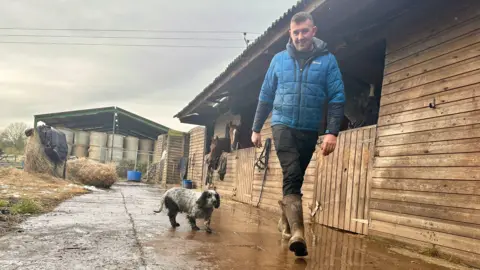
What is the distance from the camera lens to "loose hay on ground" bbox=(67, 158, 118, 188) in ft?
46.6

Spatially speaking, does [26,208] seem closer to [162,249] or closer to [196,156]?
[162,249]

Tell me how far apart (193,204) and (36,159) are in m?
10.7

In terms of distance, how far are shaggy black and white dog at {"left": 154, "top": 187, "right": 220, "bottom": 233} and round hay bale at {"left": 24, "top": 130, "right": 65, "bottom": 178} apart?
9867mm

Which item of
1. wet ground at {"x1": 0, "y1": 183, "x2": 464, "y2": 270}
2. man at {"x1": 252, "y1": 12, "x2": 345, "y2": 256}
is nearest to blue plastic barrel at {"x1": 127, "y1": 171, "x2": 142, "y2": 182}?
wet ground at {"x1": 0, "y1": 183, "x2": 464, "y2": 270}

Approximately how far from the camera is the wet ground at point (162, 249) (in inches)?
103

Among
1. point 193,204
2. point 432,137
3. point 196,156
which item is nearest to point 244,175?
point 193,204

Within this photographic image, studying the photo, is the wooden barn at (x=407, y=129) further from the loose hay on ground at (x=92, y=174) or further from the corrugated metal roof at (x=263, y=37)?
the loose hay on ground at (x=92, y=174)

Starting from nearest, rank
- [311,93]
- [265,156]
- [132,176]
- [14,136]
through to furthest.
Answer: [311,93] → [265,156] → [132,176] → [14,136]

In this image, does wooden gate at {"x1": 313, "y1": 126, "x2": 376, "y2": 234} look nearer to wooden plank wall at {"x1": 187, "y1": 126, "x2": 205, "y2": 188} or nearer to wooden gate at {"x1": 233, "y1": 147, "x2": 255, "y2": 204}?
wooden gate at {"x1": 233, "y1": 147, "x2": 255, "y2": 204}

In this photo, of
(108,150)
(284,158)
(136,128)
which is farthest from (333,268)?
(136,128)

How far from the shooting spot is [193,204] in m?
4.80

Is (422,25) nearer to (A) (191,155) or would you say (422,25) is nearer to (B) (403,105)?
(B) (403,105)

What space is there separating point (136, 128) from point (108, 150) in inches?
202

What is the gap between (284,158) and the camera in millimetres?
3367
